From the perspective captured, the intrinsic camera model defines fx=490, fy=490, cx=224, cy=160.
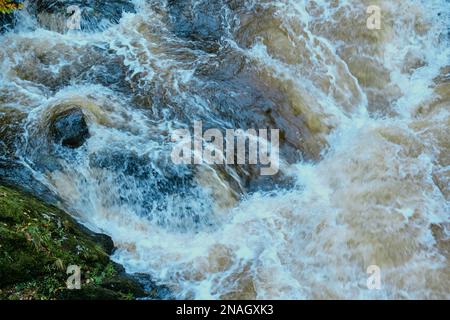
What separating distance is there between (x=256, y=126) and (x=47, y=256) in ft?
15.2

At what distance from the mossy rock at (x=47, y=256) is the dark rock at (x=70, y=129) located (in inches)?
57.2

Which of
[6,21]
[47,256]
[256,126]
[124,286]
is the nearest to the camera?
[47,256]

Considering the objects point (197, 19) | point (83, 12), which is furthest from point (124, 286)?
point (83, 12)

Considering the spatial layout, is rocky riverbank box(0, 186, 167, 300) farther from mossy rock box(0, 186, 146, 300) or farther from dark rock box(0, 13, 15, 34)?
dark rock box(0, 13, 15, 34)

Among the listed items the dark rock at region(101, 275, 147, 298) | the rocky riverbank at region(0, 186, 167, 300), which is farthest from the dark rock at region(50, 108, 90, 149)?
the dark rock at region(101, 275, 147, 298)

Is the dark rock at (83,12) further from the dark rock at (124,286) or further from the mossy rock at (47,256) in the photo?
the dark rock at (124,286)

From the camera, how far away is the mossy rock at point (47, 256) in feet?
20.6

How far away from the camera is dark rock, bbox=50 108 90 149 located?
8.81 m

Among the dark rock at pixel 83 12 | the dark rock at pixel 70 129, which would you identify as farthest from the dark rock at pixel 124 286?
the dark rock at pixel 83 12

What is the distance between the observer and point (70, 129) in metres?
8.84

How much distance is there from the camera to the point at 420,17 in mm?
11250

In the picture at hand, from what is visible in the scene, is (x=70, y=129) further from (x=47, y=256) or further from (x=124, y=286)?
(x=124, y=286)

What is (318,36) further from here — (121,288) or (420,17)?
(121,288)

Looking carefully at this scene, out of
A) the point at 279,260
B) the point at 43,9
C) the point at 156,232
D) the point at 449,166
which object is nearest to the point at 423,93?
the point at 449,166
